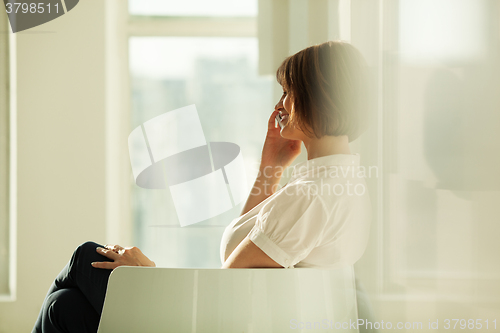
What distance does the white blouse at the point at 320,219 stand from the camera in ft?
2.44

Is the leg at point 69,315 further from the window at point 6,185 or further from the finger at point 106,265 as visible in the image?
the window at point 6,185

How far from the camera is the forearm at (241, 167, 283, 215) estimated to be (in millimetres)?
1198

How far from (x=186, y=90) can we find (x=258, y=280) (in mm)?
1311

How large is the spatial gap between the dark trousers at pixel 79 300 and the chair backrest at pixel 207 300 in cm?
15

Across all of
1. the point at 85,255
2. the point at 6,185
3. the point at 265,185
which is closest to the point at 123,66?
the point at 6,185

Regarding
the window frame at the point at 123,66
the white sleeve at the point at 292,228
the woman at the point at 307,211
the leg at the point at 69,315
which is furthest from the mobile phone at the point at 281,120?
the window frame at the point at 123,66

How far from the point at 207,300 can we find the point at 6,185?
4.77 ft

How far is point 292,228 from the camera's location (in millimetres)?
738

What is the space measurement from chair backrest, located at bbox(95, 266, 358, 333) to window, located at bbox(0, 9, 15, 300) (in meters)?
1.27

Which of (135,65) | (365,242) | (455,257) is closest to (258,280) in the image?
(365,242)

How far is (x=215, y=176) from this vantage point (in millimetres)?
1869

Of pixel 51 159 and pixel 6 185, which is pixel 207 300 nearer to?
pixel 51 159

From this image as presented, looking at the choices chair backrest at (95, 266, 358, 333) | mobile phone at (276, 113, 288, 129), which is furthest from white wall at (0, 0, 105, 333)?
chair backrest at (95, 266, 358, 333)

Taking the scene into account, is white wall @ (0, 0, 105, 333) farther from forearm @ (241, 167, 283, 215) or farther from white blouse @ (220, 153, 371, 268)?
white blouse @ (220, 153, 371, 268)
